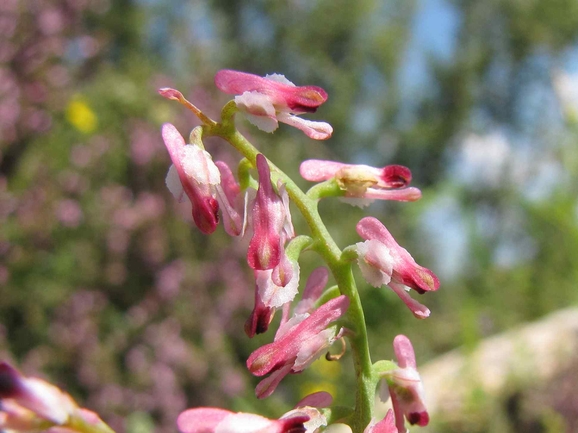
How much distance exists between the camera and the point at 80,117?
768 cm

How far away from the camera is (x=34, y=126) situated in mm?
5812

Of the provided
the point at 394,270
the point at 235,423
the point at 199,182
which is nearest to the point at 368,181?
the point at 394,270

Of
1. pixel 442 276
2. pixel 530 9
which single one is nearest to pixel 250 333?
pixel 442 276

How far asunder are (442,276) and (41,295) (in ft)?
28.0

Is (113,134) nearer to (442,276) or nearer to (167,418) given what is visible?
(167,418)

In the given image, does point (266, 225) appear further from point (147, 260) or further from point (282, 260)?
point (147, 260)

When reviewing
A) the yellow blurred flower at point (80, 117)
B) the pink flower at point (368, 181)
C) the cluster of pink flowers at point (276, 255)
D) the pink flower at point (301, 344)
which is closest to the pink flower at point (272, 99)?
the cluster of pink flowers at point (276, 255)

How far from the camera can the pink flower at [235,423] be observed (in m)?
0.73

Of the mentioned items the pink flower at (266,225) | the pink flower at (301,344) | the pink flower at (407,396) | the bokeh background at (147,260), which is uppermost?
the pink flower at (266,225)

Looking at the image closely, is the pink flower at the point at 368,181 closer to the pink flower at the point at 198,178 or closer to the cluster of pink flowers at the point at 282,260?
the cluster of pink flowers at the point at 282,260

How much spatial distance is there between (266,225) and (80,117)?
7447 millimetres

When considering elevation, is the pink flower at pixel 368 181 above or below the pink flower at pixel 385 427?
above

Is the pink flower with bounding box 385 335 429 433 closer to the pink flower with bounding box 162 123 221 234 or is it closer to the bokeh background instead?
the pink flower with bounding box 162 123 221 234

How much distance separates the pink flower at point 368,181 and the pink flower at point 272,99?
4.1 inches
